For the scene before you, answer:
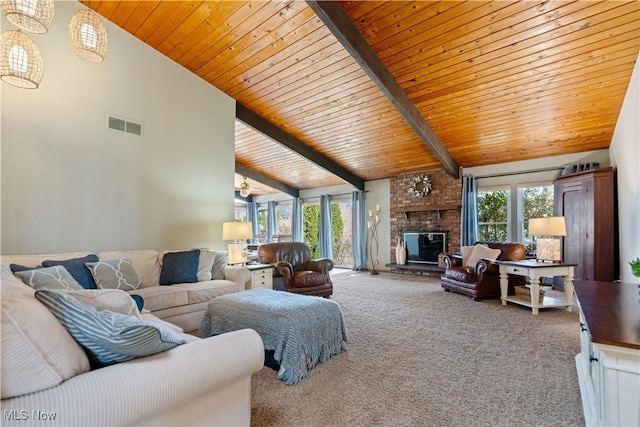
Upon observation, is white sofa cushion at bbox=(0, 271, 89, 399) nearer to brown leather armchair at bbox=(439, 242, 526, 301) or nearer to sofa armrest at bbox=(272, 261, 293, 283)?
sofa armrest at bbox=(272, 261, 293, 283)

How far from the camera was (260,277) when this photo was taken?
4.47 metres

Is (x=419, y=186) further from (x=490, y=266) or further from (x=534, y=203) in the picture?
(x=490, y=266)

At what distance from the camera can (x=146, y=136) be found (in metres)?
4.14

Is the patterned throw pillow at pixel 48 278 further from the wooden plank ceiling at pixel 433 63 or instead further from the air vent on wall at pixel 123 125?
the wooden plank ceiling at pixel 433 63

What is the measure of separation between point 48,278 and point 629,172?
589 cm

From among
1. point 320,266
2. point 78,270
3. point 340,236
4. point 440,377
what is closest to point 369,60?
point 320,266

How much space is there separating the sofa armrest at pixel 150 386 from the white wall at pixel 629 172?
401 centimetres

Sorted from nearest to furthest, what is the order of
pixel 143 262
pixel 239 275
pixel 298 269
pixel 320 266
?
pixel 143 262, pixel 239 275, pixel 320 266, pixel 298 269

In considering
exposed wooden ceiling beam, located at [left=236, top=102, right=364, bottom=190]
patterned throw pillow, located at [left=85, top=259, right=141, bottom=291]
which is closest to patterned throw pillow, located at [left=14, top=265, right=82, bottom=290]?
patterned throw pillow, located at [left=85, top=259, right=141, bottom=291]

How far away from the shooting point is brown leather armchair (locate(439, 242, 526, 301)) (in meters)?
4.61

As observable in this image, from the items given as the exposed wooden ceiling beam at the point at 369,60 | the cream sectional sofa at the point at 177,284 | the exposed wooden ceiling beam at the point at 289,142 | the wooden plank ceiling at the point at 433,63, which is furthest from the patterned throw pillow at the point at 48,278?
the exposed wooden ceiling beam at the point at 289,142

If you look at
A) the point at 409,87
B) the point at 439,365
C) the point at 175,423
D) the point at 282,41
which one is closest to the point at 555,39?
the point at 409,87

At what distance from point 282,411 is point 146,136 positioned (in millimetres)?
3824

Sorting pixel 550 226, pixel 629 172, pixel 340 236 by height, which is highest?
pixel 629 172
